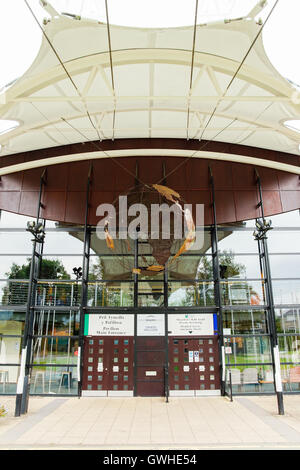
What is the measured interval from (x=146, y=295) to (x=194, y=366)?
304 centimetres

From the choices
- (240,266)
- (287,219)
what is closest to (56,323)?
(240,266)

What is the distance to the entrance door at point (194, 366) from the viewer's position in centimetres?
1091

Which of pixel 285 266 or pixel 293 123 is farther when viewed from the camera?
pixel 285 266

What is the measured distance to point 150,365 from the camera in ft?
36.4

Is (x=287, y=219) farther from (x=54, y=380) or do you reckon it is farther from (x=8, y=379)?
(x=8, y=379)

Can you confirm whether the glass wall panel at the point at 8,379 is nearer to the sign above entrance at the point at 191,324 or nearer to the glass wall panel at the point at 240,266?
the sign above entrance at the point at 191,324

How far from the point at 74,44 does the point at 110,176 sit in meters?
5.41

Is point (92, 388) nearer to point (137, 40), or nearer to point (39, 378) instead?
point (39, 378)

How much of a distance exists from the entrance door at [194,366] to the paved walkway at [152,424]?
1.95 ft

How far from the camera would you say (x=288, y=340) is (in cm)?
1122

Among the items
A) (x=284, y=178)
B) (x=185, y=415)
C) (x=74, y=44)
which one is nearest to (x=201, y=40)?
(x=74, y=44)

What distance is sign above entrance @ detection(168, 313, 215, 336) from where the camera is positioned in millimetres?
11461

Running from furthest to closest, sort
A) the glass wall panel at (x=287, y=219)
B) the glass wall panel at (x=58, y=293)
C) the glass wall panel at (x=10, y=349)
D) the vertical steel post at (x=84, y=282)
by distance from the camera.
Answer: the glass wall panel at (x=287, y=219)
the glass wall panel at (x=58, y=293)
the glass wall panel at (x=10, y=349)
the vertical steel post at (x=84, y=282)

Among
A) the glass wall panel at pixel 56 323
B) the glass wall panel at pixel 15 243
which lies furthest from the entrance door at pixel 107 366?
the glass wall panel at pixel 15 243
